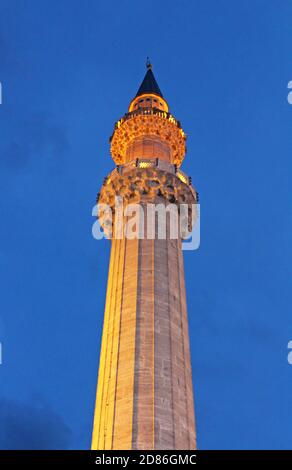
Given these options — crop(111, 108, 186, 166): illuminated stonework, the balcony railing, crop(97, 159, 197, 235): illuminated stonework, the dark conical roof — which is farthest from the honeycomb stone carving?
the dark conical roof

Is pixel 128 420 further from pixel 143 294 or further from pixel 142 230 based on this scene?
pixel 142 230

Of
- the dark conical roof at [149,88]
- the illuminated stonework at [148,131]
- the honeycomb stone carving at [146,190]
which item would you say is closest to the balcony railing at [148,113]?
the illuminated stonework at [148,131]

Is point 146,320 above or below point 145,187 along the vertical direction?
below

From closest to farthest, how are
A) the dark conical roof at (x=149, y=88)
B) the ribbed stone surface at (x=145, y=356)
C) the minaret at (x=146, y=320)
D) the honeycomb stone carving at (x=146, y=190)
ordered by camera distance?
the ribbed stone surface at (x=145, y=356)
the minaret at (x=146, y=320)
the honeycomb stone carving at (x=146, y=190)
the dark conical roof at (x=149, y=88)

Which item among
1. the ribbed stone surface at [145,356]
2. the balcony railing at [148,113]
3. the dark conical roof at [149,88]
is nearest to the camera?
the ribbed stone surface at [145,356]

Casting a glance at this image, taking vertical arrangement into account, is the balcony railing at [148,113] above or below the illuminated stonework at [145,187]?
above

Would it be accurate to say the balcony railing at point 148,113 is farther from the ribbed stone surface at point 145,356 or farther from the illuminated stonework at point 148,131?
the ribbed stone surface at point 145,356

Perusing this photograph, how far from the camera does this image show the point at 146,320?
2880cm

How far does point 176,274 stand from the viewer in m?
32.0

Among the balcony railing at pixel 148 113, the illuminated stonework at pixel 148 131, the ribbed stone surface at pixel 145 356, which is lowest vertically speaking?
the ribbed stone surface at pixel 145 356

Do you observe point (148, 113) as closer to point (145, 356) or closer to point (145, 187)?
point (145, 187)

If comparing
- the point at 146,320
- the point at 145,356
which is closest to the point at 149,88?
the point at 146,320

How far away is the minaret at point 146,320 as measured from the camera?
25859mm
